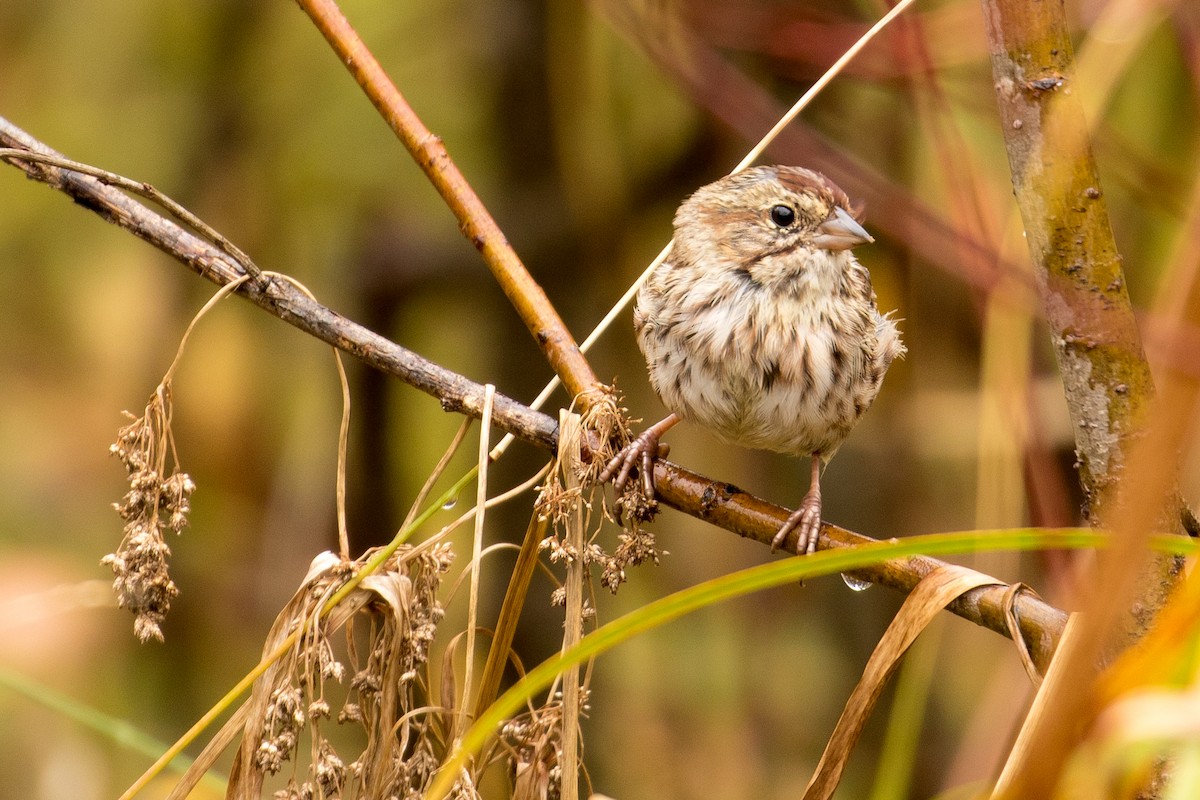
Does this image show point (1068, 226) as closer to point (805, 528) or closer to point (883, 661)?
point (883, 661)

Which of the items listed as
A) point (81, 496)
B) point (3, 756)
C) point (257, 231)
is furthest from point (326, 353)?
point (3, 756)

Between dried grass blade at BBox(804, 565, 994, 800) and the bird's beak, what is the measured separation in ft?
4.13

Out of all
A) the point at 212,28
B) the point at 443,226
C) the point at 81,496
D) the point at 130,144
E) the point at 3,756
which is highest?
the point at 212,28

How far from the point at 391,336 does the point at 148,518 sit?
2.58 meters

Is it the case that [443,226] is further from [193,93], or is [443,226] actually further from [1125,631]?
[1125,631]

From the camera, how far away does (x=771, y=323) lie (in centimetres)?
265

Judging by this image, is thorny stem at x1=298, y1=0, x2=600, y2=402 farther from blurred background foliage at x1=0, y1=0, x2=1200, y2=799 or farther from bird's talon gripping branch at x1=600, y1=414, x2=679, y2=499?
blurred background foliage at x1=0, y1=0, x2=1200, y2=799

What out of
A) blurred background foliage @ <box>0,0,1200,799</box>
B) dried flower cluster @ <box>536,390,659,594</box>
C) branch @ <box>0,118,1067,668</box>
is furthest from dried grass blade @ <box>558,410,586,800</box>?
blurred background foliage @ <box>0,0,1200,799</box>

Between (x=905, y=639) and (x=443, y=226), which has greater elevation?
(x=443, y=226)

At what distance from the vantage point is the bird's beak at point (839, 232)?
105 inches

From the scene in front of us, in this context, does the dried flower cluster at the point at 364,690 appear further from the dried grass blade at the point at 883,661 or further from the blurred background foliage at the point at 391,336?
the blurred background foliage at the point at 391,336

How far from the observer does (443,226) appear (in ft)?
14.1

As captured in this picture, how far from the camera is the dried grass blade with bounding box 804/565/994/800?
1334 millimetres

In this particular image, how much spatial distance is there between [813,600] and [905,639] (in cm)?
287
